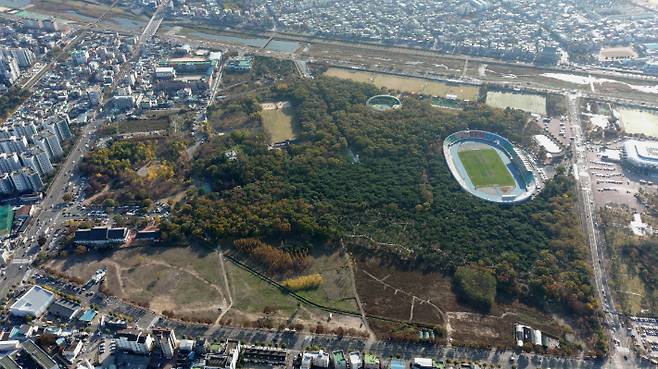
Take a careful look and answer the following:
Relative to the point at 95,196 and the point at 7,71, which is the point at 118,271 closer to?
the point at 95,196

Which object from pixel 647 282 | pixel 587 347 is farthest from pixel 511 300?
pixel 647 282

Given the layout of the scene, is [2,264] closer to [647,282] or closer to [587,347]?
[587,347]

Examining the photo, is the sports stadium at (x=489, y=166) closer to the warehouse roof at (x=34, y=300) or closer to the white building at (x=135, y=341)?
the white building at (x=135, y=341)

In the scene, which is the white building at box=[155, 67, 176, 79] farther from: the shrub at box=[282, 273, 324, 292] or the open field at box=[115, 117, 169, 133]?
the shrub at box=[282, 273, 324, 292]

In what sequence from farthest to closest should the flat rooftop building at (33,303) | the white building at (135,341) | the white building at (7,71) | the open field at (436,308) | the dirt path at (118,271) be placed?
the white building at (7,71) → the dirt path at (118,271) → the flat rooftop building at (33,303) → the open field at (436,308) → the white building at (135,341)

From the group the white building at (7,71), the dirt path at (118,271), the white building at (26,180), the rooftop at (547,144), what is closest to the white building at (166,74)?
the white building at (7,71)

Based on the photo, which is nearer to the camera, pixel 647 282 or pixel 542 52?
pixel 647 282

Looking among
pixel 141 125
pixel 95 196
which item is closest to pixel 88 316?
pixel 95 196
